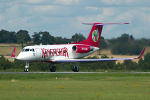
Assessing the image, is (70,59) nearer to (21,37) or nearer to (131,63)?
(131,63)

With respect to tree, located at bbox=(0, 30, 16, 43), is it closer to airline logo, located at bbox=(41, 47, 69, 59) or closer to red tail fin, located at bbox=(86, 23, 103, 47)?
red tail fin, located at bbox=(86, 23, 103, 47)

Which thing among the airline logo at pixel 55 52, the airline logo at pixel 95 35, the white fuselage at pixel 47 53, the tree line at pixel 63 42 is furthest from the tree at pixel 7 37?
the airline logo at pixel 55 52

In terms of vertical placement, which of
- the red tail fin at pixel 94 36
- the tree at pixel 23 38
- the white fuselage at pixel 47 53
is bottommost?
the white fuselage at pixel 47 53

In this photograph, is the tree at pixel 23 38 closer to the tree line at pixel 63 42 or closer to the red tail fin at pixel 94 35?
the tree line at pixel 63 42

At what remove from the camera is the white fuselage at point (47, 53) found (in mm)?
55344

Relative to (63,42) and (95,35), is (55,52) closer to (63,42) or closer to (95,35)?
(95,35)

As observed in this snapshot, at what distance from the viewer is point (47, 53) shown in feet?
188

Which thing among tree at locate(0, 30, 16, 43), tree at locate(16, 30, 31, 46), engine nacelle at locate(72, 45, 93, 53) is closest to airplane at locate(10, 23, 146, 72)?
A: engine nacelle at locate(72, 45, 93, 53)

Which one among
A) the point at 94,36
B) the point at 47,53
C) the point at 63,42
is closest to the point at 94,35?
the point at 94,36

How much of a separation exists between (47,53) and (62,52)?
321 centimetres

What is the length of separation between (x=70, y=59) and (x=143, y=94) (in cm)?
3415

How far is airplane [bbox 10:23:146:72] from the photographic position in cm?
5566

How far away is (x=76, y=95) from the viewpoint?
2462 cm

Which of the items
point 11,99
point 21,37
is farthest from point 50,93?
point 21,37
